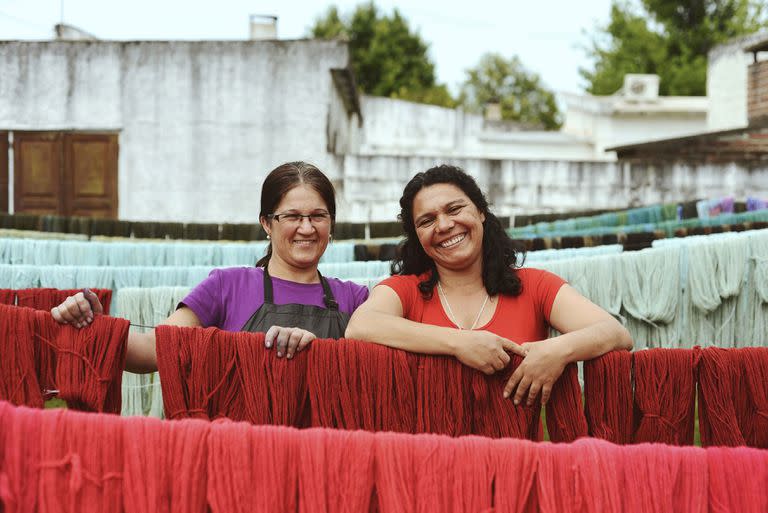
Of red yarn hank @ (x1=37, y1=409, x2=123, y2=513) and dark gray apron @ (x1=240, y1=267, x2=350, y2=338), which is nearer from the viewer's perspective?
red yarn hank @ (x1=37, y1=409, x2=123, y2=513)

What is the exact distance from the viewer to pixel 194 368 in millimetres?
2156

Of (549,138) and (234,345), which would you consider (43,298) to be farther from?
(549,138)

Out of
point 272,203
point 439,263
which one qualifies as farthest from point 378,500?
point 272,203

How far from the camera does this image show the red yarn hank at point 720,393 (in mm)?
2100

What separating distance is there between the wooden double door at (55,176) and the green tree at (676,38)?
25.7 meters

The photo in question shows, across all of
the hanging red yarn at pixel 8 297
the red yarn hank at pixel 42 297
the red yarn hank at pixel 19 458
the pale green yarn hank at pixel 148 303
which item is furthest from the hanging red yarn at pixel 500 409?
the pale green yarn hank at pixel 148 303

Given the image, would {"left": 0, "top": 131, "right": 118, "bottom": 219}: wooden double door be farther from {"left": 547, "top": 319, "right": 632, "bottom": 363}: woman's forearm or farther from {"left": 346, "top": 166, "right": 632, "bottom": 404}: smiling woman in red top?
{"left": 547, "top": 319, "right": 632, "bottom": 363}: woman's forearm

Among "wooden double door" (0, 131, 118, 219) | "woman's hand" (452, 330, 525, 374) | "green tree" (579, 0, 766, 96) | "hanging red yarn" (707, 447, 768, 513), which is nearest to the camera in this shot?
"hanging red yarn" (707, 447, 768, 513)

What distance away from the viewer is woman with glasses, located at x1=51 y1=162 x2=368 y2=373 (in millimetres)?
2609

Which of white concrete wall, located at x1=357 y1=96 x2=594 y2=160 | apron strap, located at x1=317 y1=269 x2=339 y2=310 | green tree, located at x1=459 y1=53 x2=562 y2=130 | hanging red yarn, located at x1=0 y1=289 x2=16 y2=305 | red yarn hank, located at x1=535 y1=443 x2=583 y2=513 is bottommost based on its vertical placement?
red yarn hank, located at x1=535 y1=443 x2=583 y2=513

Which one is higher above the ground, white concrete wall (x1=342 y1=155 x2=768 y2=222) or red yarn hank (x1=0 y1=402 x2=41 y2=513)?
white concrete wall (x1=342 y1=155 x2=768 y2=222)

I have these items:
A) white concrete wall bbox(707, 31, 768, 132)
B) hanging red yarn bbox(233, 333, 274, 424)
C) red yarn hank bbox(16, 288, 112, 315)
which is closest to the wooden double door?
red yarn hank bbox(16, 288, 112, 315)

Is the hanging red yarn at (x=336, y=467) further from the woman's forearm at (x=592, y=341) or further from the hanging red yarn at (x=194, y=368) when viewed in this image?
the woman's forearm at (x=592, y=341)

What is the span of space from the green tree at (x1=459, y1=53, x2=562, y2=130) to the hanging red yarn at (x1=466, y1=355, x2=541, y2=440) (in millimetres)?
37103
